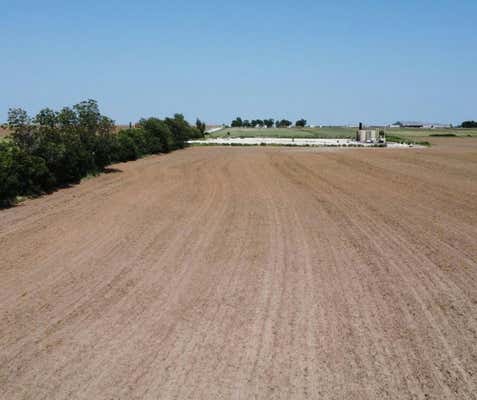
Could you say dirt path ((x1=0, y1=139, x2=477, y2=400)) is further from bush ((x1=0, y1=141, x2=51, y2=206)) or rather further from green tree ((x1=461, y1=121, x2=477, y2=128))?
green tree ((x1=461, y1=121, x2=477, y2=128))

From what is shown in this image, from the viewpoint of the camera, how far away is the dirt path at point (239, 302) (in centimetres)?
546

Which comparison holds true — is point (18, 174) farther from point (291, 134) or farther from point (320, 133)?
point (320, 133)

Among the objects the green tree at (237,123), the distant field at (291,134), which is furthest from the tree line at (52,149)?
the green tree at (237,123)

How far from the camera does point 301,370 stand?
221 inches

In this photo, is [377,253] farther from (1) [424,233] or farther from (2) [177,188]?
(2) [177,188]

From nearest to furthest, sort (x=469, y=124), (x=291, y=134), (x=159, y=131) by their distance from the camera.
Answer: (x=159, y=131)
(x=291, y=134)
(x=469, y=124)

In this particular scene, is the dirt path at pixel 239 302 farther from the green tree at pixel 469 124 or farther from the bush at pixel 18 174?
the green tree at pixel 469 124

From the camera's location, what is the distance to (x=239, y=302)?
301 inches

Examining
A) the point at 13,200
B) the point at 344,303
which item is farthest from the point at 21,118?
the point at 344,303

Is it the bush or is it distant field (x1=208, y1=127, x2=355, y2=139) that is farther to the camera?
distant field (x1=208, y1=127, x2=355, y2=139)

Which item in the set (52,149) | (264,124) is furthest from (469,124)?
(52,149)

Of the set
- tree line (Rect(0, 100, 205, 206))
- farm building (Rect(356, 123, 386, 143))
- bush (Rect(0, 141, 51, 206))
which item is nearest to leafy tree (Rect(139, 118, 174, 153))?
tree line (Rect(0, 100, 205, 206))

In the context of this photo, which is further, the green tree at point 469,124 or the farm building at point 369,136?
the green tree at point 469,124

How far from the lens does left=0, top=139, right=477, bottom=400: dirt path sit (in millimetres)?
5457
